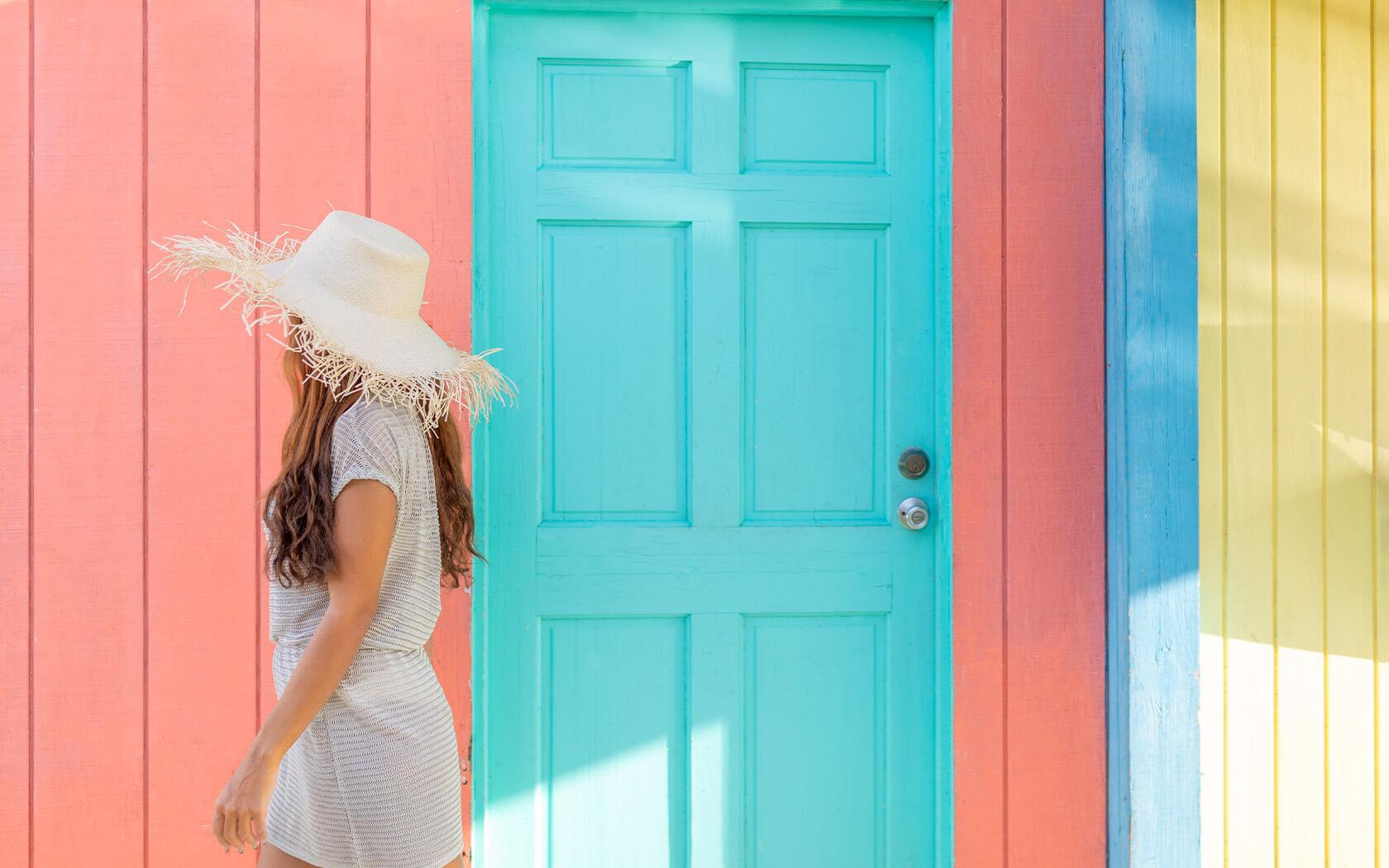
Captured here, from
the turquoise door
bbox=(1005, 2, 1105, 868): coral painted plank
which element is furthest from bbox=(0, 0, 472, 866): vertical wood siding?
bbox=(1005, 2, 1105, 868): coral painted plank

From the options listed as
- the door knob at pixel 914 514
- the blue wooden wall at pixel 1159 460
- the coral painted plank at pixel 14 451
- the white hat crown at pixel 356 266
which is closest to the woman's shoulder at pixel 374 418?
the white hat crown at pixel 356 266

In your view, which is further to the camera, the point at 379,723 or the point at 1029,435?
the point at 1029,435

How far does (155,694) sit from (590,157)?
4.96 ft

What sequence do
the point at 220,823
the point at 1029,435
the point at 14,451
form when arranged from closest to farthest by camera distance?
the point at 220,823, the point at 14,451, the point at 1029,435

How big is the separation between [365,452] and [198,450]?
0.85 m

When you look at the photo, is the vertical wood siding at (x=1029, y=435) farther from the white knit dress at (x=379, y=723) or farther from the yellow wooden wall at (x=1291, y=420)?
the white knit dress at (x=379, y=723)

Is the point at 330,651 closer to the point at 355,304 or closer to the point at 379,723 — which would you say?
the point at 379,723

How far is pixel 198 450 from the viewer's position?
2.14m

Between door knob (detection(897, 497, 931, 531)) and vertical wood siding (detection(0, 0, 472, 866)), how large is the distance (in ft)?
4.08

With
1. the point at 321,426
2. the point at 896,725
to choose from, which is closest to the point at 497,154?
the point at 321,426

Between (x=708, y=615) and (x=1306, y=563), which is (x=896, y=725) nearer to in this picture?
(x=708, y=615)

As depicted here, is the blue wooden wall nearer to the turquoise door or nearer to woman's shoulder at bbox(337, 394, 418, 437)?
the turquoise door

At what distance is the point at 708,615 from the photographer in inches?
89.1

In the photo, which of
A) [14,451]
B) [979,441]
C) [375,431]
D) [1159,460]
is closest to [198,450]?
[14,451]
